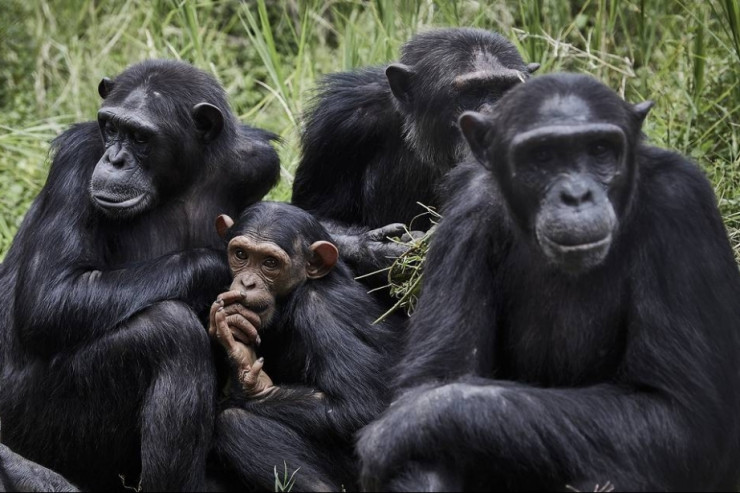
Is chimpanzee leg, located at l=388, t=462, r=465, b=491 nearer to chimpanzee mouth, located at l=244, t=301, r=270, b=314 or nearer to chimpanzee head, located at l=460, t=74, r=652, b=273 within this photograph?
chimpanzee head, located at l=460, t=74, r=652, b=273

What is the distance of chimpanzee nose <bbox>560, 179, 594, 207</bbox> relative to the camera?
17.6ft

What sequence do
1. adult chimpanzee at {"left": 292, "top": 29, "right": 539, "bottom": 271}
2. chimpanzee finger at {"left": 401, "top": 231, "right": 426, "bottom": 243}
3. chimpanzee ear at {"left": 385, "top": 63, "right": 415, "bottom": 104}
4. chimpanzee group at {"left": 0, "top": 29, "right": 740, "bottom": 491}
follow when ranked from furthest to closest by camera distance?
chimpanzee ear at {"left": 385, "top": 63, "right": 415, "bottom": 104} → adult chimpanzee at {"left": 292, "top": 29, "right": 539, "bottom": 271} → chimpanzee finger at {"left": 401, "top": 231, "right": 426, "bottom": 243} → chimpanzee group at {"left": 0, "top": 29, "right": 740, "bottom": 491}

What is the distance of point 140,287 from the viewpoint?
7.00 meters

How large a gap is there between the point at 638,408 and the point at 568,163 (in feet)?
3.47

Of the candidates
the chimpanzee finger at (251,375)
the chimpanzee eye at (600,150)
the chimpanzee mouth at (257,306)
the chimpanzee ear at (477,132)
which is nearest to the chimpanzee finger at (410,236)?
the chimpanzee mouth at (257,306)

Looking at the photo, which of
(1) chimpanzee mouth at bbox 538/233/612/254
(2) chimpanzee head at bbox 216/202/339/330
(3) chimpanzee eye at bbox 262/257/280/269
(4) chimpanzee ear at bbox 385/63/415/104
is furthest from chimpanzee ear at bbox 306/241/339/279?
(1) chimpanzee mouth at bbox 538/233/612/254

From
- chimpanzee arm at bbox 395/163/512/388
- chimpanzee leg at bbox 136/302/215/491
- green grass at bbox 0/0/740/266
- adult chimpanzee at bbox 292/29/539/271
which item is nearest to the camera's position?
chimpanzee arm at bbox 395/163/512/388

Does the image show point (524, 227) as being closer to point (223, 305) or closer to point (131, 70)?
point (223, 305)

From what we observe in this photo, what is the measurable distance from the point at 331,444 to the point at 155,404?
940 mm

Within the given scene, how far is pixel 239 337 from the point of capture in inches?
275

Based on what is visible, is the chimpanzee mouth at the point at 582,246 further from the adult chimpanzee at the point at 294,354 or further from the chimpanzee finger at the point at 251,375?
the chimpanzee finger at the point at 251,375

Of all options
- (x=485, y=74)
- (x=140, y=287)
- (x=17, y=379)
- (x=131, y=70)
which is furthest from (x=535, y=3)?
(x=17, y=379)

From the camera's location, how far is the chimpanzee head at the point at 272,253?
23.3 ft

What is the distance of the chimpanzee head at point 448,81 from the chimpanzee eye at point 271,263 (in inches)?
52.4
